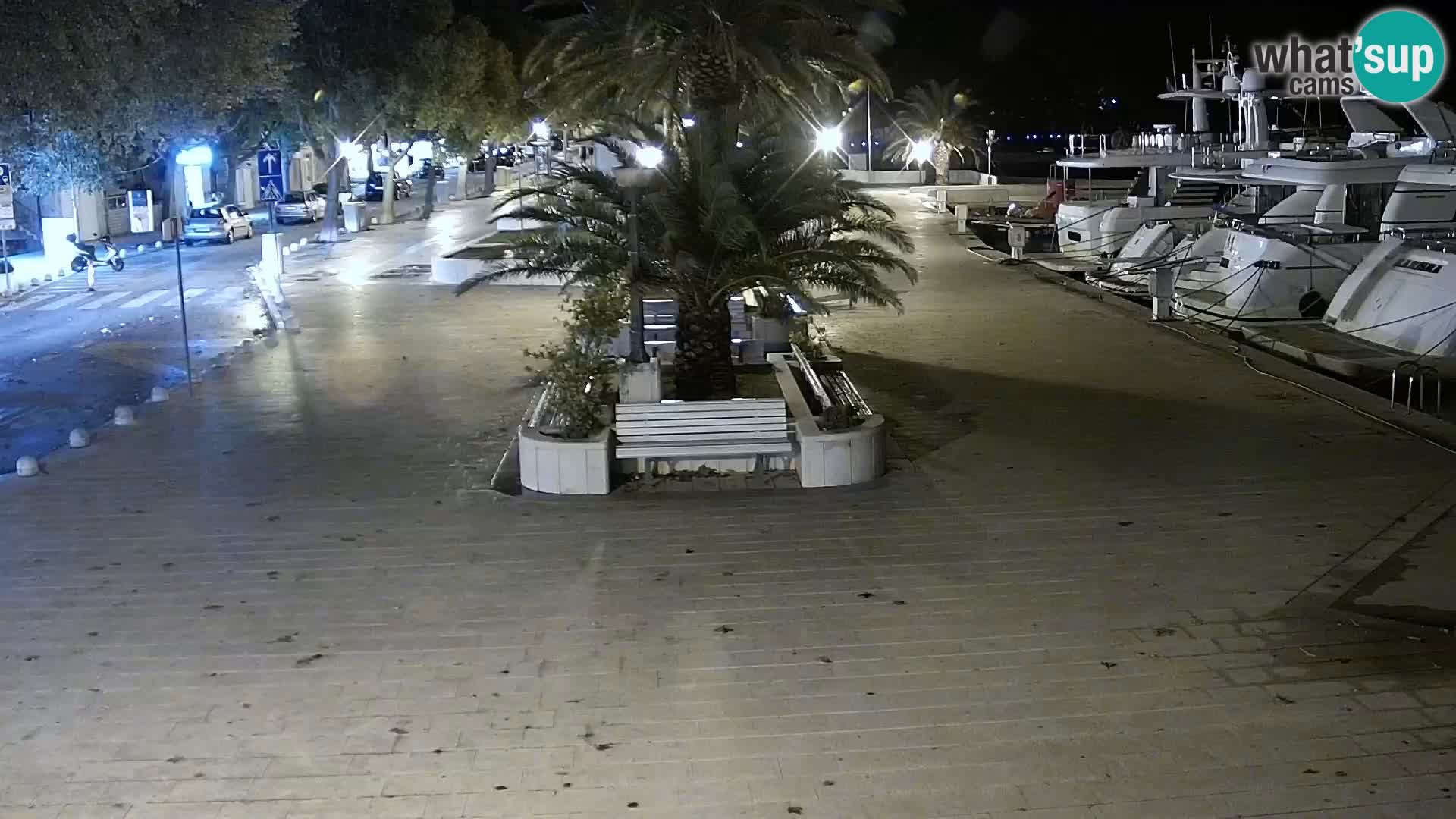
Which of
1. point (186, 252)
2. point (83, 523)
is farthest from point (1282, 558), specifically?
point (186, 252)

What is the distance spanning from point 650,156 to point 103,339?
40.8 ft

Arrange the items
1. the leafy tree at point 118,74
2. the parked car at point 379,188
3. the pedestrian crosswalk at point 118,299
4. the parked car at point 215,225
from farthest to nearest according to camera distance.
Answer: the parked car at point 379,188, the parked car at point 215,225, the pedestrian crosswalk at point 118,299, the leafy tree at point 118,74

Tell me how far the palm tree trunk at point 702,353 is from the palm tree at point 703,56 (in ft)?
8.98

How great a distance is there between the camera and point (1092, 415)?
1346cm

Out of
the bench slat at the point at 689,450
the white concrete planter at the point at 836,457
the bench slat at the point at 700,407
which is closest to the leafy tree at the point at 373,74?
the bench slat at the point at 700,407

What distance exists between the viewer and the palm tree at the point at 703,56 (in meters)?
16.7

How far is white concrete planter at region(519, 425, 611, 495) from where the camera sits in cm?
1054

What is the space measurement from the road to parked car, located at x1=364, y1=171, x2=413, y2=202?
30.2 meters

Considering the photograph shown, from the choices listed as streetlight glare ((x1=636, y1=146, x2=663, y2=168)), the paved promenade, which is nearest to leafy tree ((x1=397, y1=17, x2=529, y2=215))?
streetlight glare ((x1=636, y1=146, x2=663, y2=168))

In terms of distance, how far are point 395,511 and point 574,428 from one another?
150cm

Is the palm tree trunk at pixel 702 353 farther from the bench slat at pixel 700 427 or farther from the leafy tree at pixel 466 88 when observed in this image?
the leafy tree at pixel 466 88

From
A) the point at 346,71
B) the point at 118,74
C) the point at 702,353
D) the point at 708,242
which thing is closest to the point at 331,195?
the point at 346,71

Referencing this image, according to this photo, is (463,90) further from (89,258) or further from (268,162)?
(268,162)

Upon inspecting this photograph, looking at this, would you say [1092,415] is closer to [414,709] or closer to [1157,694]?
[1157,694]
